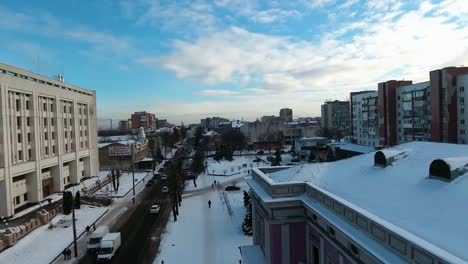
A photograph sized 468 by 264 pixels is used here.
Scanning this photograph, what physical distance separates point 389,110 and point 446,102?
45.7 feet

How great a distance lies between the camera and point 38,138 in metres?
42.0

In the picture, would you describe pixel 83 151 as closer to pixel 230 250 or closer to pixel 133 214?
pixel 133 214

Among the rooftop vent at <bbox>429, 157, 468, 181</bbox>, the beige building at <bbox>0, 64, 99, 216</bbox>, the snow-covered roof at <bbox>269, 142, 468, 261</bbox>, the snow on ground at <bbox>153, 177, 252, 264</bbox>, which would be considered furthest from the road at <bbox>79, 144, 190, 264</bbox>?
the rooftop vent at <bbox>429, 157, 468, 181</bbox>

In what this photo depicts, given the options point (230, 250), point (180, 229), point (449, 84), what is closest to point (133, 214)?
point (180, 229)

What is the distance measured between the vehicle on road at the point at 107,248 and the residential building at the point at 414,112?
51.2m

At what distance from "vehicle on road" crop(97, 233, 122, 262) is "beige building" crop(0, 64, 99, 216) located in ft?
55.4

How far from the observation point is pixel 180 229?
3002 centimetres

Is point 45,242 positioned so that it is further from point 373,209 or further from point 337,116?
point 337,116

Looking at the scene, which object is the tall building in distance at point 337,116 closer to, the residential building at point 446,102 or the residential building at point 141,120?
the residential building at point 446,102

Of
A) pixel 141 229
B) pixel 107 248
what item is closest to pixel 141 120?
pixel 141 229

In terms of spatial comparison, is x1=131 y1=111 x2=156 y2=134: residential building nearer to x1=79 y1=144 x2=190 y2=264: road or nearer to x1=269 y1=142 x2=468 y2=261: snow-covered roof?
x1=79 y1=144 x2=190 y2=264: road

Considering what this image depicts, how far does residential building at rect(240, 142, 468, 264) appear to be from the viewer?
26.7ft

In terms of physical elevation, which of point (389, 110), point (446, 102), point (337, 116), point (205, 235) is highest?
point (337, 116)

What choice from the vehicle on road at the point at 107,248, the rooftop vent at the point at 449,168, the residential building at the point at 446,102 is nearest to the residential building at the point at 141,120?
the residential building at the point at 446,102
